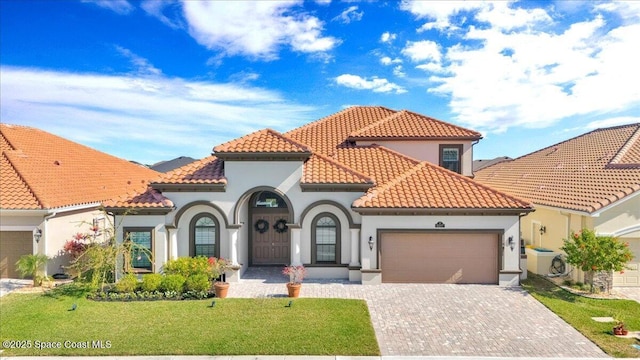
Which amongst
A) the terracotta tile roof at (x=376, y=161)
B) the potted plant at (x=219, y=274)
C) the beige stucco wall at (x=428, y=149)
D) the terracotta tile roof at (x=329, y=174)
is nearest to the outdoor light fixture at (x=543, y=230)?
the beige stucco wall at (x=428, y=149)

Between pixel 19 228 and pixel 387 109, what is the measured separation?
2191 cm

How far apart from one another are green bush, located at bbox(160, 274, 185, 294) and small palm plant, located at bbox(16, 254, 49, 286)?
19.6ft

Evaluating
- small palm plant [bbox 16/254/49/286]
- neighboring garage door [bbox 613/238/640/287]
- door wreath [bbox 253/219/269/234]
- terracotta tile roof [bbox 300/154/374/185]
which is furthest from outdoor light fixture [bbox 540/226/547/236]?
small palm plant [bbox 16/254/49/286]

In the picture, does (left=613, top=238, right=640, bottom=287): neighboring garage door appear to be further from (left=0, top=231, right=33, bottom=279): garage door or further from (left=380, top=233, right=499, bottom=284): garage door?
(left=0, top=231, right=33, bottom=279): garage door

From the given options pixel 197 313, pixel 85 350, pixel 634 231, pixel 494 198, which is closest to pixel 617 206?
pixel 634 231

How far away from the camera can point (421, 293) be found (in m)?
13.9

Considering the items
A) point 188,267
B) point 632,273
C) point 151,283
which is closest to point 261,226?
point 188,267

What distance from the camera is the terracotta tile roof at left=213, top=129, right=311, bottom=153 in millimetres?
15416

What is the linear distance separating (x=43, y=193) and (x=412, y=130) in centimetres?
1928

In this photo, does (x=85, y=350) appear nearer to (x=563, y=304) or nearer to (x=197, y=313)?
(x=197, y=313)

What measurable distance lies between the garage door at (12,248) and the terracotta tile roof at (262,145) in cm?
944

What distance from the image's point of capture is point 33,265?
579 inches

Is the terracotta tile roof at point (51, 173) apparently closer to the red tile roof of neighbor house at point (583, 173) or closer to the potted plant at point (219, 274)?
the potted plant at point (219, 274)

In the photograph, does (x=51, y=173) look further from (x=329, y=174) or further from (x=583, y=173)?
(x=583, y=173)
